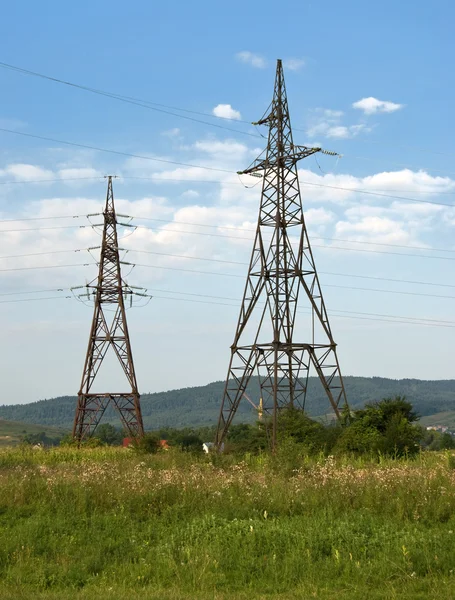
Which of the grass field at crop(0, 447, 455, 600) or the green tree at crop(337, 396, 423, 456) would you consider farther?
the green tree at crop(337, 396, 423, 456)

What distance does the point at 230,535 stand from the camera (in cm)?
1065

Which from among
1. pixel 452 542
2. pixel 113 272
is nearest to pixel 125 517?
pixel 452 542

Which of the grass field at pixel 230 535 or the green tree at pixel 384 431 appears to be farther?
the green tree at pixel 384 431

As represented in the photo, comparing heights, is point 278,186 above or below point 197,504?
above

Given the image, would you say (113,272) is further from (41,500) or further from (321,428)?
(41,500)

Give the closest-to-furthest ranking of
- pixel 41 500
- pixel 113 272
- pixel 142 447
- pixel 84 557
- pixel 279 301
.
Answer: pixel 84 557 → pixel 41 500 → pixel 142 447 → pixel 279 301 → pixel 113 272

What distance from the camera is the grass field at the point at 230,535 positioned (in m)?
8.95

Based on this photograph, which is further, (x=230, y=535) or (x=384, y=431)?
(x=384, y=431)

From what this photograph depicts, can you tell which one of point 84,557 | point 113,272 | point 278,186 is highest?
point 278,186

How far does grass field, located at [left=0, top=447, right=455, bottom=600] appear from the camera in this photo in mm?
8945

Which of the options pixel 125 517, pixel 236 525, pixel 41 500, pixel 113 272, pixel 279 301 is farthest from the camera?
pixel 113 272

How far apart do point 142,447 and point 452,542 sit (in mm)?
19260

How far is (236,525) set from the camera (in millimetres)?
11062

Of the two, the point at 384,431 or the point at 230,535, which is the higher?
the point at 384,431
